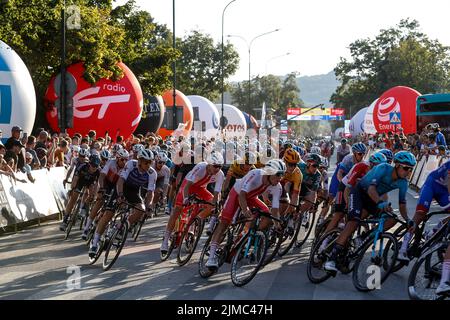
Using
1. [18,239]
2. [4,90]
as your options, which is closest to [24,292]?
[18,239]

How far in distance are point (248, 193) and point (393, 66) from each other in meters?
94.7

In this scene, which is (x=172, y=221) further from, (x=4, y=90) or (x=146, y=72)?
(x=146, y=72)

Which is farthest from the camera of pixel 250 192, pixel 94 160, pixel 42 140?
pixel 42 140

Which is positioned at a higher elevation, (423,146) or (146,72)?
(146,72)

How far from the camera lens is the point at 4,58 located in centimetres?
2072

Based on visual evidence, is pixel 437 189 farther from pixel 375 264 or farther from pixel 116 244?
pixel 116 244

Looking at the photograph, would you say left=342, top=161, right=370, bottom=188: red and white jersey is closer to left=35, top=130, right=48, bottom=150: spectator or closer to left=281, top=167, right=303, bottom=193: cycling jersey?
left=281, top=167, right=303, bottom=193: cycling jersey

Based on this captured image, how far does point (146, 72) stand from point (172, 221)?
26403mm

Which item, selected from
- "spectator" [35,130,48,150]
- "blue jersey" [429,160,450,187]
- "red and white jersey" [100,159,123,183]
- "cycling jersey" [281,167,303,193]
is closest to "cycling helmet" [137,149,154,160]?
"red and white jersey" [100,159,123,183]

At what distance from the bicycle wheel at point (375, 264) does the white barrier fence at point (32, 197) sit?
798cm

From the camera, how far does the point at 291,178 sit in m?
12.5

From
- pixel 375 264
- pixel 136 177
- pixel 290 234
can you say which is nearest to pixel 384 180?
pixel 375 264
